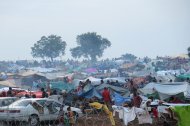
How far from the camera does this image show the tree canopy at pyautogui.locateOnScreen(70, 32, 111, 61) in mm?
102506

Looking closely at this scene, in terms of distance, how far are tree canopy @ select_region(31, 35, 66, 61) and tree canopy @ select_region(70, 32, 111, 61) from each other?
5500 mm

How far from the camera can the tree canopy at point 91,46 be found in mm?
102506

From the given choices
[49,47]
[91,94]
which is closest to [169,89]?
[91,94]

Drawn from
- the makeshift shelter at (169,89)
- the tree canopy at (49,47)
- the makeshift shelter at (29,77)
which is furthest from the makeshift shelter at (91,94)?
the tree canopy at (49,47)

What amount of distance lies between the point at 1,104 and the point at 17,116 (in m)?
1.82

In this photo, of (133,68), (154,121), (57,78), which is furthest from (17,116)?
(133,68)

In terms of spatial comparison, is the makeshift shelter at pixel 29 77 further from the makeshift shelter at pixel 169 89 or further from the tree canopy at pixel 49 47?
the tree canopy at pixel 49 47

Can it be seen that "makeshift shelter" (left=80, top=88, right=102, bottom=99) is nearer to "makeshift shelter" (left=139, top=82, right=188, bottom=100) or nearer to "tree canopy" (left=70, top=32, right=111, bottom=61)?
"makeshift shelter" (left=139, top=82, right=188, bottom=100)

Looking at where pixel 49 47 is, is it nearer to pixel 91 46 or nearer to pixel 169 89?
pixel 91 46

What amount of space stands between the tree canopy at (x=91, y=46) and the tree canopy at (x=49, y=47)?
5.50 metres

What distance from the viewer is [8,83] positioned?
3978cm

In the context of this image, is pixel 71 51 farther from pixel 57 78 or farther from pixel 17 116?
pixel 17 116

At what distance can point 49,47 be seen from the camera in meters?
99.5

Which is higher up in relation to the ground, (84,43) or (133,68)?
(84,43)
